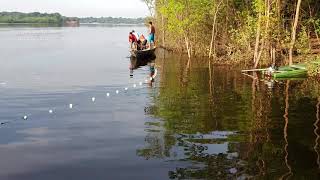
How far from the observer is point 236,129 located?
16.6 meters

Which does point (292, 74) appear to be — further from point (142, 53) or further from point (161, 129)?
point (142, 53)

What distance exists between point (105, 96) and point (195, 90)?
5023mm

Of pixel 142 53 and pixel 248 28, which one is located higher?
pixel 248 28

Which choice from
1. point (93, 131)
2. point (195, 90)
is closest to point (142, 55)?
point (195, 90)

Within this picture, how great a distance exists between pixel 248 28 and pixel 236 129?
850 inches

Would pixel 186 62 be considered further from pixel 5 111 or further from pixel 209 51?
pixel 5 111

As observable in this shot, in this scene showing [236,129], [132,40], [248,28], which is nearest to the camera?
[236,129]

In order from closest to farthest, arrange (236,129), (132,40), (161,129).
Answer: (236,129)
(161,129)
(132,40)

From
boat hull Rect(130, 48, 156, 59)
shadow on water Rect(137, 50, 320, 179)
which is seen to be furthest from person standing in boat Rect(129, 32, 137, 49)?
shadow on water Rect(137, 50, 320, 179)

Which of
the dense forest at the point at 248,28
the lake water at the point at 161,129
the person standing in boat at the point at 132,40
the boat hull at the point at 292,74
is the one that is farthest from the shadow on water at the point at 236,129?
the person standing in boat at the point at 132,40

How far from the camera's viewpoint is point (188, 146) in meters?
14.5

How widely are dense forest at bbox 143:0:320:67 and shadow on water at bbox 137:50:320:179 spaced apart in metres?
6.12

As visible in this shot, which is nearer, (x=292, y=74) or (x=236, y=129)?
(x=236, y=129)

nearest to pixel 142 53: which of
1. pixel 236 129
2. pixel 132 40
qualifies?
pixel 132 40
